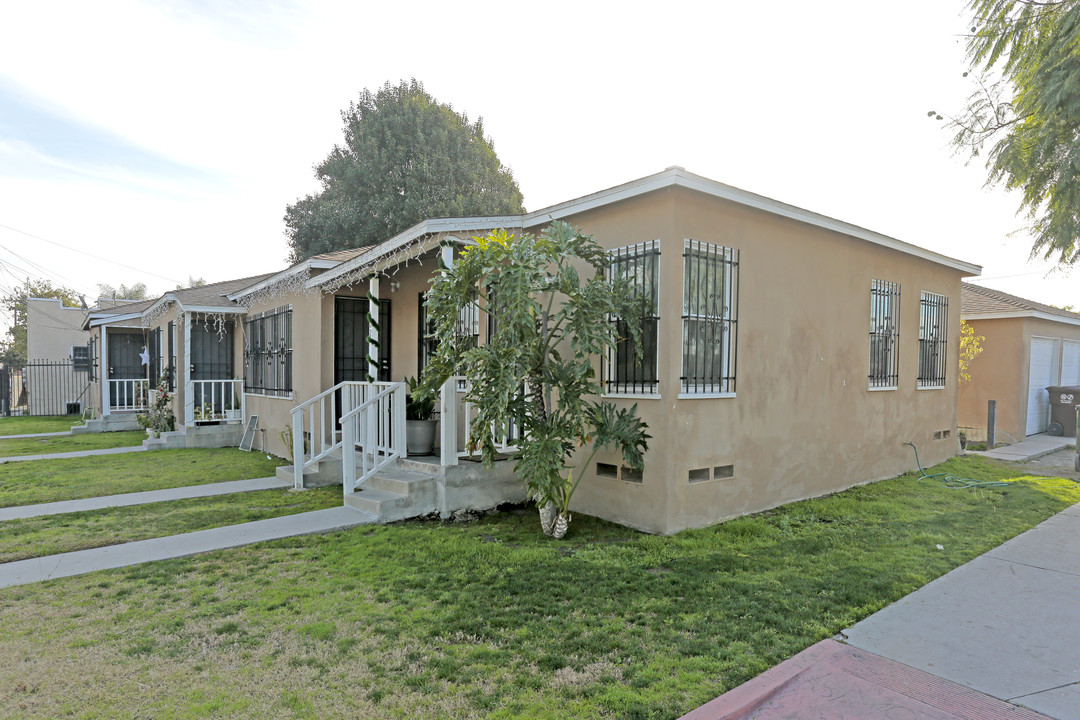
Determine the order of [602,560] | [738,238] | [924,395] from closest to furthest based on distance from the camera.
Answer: [602,560]
[738,238]
[924,395]

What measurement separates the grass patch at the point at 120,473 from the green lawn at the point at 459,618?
12.3 feet

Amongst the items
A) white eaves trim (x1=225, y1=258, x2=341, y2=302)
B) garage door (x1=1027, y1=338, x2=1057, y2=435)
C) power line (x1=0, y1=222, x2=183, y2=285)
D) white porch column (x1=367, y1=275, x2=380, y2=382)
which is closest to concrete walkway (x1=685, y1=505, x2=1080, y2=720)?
white porch column (x1=367, y1=275, x2=380, y2=382)

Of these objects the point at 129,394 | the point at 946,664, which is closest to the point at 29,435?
the point at 129,394

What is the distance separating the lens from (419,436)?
740cm

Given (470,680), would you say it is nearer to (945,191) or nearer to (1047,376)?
(945,191)

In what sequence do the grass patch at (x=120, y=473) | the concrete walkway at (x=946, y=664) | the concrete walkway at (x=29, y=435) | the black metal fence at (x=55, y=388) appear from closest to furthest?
1. the concrete walkway at (x=946, y=664)
2. the grass patch at (x=120, y=473)
3. the concrete walkway at (x=29, y=435)
4. the black metal fence at (x=55, y=388)

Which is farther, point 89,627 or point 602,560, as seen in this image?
point 602,560

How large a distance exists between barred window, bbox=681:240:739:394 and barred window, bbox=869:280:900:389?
3.33m

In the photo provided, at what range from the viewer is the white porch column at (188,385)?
1173 cm

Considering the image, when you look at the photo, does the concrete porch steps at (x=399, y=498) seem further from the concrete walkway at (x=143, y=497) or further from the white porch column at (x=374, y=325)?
the concrete walkway at (x=143, y=497)

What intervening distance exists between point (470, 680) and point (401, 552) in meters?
2.28

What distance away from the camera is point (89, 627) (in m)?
3.60

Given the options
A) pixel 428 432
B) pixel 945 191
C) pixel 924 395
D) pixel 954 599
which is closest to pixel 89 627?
pixel 428 432

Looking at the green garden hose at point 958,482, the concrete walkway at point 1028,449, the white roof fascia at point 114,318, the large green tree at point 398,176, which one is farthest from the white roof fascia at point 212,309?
the concrete walkway at point 1028,449
